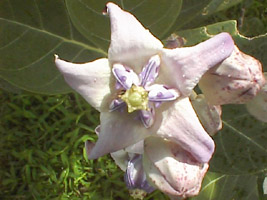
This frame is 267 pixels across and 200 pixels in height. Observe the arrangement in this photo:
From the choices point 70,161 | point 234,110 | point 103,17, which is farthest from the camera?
point 70,161

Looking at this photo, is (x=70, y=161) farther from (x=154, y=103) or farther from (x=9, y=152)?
(x=154, y=103)

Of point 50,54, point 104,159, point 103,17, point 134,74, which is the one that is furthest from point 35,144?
point 134,74

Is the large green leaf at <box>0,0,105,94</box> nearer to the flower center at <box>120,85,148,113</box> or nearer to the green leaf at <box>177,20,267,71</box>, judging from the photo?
the green leaf at <box>177,20,267,71</box>

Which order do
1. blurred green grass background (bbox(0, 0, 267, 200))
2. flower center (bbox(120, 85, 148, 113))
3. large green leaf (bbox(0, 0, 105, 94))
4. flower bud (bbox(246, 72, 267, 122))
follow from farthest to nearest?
blurred green grass background (bbox(0, 0, 267, 200))
large green leaf (bbox(0, 0, 105, 94))
flower bud (bbox(246, 72, 267, 122))
flower center (bbox(120, 85, 148, 113))

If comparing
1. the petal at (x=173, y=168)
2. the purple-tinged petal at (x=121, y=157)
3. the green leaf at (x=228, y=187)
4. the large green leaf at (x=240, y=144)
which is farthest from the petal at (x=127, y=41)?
the green leaf at (x=228, y=187)

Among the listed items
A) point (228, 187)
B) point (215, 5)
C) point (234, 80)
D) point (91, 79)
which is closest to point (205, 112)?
point (234, 80)

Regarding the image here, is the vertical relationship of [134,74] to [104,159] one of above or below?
above

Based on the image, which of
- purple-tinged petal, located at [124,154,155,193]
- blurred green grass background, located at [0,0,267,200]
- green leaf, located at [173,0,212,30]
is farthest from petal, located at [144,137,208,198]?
blurred green grass background, located at [0,0,267,200]
